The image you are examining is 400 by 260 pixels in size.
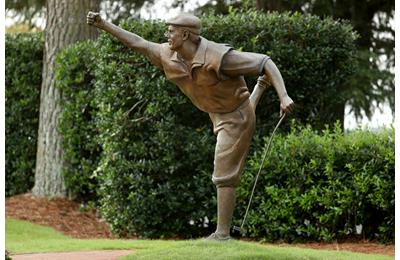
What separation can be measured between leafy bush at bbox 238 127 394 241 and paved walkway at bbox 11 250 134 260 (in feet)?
9.69

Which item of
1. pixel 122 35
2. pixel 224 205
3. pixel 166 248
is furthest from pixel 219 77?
pixel 166 248

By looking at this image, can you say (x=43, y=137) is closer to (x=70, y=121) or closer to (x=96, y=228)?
(x=70, y=121)

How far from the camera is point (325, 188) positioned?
35.0 feet

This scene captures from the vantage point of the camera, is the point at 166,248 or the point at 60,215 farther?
the point at 60,215

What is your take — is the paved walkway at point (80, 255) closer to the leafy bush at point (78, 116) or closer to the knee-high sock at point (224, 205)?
the knee-high sock at point (224, 205)

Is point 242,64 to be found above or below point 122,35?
below

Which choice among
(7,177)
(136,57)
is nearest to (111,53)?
(136,57)

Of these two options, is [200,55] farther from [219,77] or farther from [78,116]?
[78,116]

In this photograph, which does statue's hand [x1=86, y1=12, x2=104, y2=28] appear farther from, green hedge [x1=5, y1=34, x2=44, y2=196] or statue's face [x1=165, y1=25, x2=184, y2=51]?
Result: green hedge [x1=5, y1=34, x2=44, y2=196]

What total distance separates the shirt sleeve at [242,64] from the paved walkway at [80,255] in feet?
6.52

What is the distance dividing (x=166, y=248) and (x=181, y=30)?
6.28 ft

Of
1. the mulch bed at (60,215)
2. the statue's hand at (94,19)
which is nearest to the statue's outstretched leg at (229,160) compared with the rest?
the statue's hand at (94,19)

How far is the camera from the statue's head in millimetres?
7559

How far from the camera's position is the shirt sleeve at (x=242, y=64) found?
7598 mm
